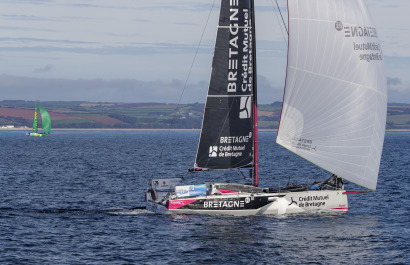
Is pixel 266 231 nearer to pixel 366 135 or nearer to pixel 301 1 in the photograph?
pixel 366 135

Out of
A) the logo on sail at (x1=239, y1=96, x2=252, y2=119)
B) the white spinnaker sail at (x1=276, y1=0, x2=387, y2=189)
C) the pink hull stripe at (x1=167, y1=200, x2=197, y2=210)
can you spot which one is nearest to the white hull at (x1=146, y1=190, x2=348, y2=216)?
the pink hull stripe at (x1=167, y1=200, x2=197, y2=210)

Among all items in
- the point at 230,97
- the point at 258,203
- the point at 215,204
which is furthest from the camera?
the point at 230,97

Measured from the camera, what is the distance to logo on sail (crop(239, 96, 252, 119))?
118 feet

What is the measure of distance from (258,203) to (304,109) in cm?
563

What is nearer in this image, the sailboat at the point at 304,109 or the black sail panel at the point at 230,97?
the sailboat at the point at 304,109

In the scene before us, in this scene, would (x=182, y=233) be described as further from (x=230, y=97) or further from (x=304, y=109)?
(x=304, y=109)

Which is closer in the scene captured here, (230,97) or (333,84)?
(333,84)

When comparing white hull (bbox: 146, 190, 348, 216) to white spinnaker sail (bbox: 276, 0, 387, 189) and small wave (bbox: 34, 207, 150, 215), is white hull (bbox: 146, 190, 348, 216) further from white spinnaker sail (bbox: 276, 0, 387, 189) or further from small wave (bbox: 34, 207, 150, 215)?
small wave (bbox: 34, 207, 150, 215)

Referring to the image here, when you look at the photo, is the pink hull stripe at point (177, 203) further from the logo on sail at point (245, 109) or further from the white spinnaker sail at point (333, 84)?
the white spinnaker sail at point (333, 84)

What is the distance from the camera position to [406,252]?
28250 mm

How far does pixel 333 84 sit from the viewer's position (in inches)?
1344

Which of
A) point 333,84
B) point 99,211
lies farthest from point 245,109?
point 99,211

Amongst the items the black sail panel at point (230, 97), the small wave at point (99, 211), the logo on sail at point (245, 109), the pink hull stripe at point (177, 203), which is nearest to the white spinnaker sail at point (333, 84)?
the logo on sail at point (245, 109)

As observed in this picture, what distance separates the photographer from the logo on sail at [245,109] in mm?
36000
